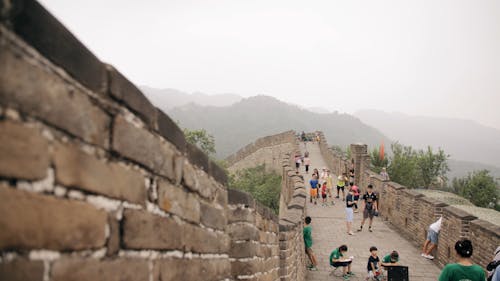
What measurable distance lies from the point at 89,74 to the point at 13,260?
64cm

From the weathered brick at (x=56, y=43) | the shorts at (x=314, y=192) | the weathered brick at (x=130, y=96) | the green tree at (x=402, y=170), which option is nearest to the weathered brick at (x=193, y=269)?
the weathered brick at (x=130, y=96)

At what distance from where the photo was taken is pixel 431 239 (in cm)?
1016

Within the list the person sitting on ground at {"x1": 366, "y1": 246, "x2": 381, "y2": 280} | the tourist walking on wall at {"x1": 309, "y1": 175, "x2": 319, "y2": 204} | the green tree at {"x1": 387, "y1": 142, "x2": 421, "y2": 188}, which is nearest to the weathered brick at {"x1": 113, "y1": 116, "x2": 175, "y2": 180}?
the person sitting on ground at {"x1": 366, "y1": 246, "x2": 381, "y2": 280}

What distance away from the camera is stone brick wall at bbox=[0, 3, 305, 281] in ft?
3.37

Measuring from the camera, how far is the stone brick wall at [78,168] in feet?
3.37

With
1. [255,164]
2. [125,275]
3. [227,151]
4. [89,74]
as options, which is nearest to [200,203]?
[125,275]

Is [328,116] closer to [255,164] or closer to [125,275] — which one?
[255,164]

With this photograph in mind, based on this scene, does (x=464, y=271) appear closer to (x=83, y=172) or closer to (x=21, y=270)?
(x=83, y=172)

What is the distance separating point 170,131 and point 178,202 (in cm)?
41

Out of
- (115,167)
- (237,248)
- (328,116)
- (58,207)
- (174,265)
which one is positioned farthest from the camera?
(328,116)

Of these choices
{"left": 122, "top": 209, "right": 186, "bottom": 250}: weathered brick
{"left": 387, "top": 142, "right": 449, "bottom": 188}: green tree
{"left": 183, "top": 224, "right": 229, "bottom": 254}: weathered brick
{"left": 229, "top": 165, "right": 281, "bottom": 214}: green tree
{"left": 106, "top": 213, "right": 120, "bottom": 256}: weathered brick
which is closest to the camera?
{"left": 106, "top": 213, "right": 120, "bottom": 256}: weathered brick

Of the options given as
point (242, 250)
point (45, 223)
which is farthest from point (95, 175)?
point (242, 250)

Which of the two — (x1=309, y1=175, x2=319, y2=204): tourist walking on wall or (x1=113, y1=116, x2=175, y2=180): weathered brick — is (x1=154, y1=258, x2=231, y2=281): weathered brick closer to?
(x1=113, y1=116, x2=175, y2=180): weathered brick

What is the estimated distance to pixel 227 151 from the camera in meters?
105
